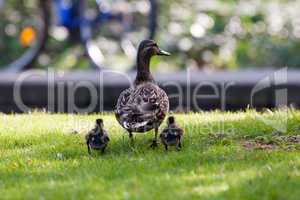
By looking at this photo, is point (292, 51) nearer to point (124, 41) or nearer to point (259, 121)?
point (124, 41)

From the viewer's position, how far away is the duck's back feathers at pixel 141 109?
745 centimetres

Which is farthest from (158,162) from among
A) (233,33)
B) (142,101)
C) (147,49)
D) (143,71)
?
(233,33)

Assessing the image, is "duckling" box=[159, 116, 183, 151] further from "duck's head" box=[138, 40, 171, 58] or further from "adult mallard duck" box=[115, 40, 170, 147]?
"duck's head" box=[138, 40, 171, 58]

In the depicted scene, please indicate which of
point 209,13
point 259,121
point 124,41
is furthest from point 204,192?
point 209,13

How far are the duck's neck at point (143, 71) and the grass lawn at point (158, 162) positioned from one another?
598 mm

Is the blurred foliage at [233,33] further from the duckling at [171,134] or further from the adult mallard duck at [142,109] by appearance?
the duckling at [171,134]

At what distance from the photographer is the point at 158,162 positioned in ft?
23.6

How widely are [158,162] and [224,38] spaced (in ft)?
36.7

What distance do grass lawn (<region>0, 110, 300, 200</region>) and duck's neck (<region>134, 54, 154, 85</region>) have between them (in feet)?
1.96

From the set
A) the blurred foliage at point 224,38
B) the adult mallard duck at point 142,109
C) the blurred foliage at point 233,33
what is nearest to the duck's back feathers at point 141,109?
the adult mallard duck at point 142,109

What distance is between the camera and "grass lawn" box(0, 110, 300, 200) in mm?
6223

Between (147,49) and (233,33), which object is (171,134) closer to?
(147,49)

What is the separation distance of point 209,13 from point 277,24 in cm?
159

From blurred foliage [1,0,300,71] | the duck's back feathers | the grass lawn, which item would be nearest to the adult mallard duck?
the duck's back feathers
